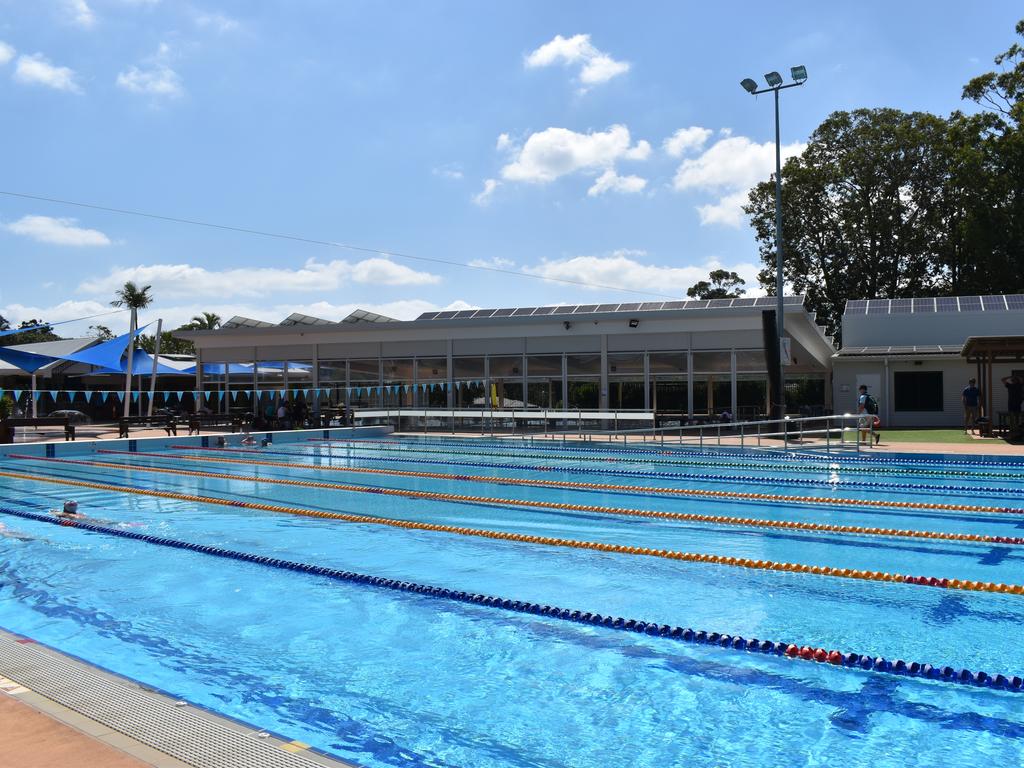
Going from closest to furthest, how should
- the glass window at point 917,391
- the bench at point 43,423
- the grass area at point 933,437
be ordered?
the grass area at point 933,437 → the bench at point 43,423 → the glass window at point 917,391

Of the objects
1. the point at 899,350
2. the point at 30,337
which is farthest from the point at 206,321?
the point at 899,350

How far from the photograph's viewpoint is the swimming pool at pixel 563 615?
388 centimetres

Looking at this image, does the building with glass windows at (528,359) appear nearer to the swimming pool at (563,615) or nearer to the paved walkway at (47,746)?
the swimming pool at (563,615)

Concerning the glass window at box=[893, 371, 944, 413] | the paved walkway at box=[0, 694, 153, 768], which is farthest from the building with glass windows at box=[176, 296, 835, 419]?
the paved walkway at box=[0, 694, 153, 768]

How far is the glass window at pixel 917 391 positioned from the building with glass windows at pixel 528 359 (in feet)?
7.26

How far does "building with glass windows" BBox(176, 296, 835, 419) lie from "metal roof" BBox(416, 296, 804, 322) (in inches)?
2.5

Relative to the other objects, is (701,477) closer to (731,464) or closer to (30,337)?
(731,464)

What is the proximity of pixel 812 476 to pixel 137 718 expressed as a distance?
37.1ft

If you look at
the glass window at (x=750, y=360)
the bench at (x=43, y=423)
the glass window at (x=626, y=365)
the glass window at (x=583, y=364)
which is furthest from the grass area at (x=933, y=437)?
the bench at (x=43, y=423)

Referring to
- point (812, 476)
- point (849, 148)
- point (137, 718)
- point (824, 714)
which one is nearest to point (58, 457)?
point (812, 476)

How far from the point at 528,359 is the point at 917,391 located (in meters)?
11.5

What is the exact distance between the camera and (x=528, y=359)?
24.8 meters

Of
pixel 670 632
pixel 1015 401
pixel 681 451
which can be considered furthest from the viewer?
pixel 1015 401

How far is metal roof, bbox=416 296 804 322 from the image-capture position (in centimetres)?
2382
